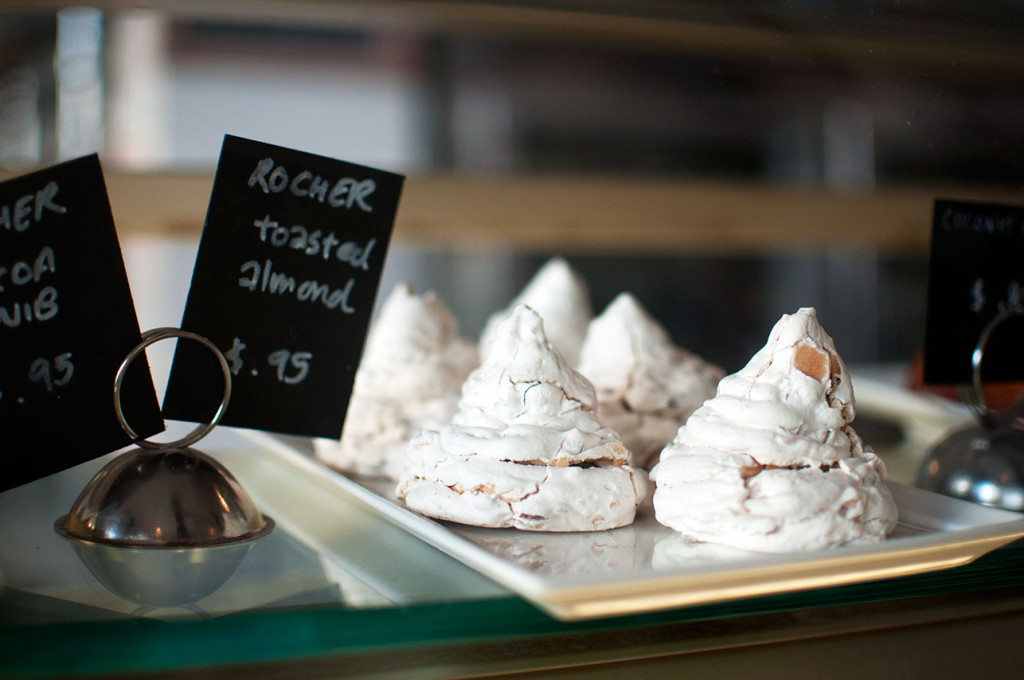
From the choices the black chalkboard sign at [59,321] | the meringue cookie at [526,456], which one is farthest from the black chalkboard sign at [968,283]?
the black chalkboard sign at [59,321]

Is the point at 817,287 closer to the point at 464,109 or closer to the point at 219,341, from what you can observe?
the point at 464,109

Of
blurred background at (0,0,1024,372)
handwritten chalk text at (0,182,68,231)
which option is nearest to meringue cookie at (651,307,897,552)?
blurred background at (0,0,1024,372)

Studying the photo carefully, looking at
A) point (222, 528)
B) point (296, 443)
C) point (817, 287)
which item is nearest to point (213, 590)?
point (222, 528)

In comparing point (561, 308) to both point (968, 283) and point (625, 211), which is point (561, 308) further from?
point (625, 211)

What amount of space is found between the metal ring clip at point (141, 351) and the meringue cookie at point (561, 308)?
18.2 inches

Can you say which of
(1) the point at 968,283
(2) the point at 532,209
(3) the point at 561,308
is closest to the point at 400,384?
(3) the point at 561,308

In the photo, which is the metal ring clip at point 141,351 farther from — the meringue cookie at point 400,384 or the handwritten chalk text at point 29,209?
the meringue cookie at point 400,384

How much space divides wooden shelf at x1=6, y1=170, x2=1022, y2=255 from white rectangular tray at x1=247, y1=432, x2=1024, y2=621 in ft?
3.16

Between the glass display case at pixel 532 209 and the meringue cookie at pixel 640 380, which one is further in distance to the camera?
the meringue cookie at pixel 640 380

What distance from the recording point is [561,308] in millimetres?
1404

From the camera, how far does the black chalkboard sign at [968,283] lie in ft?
3.61

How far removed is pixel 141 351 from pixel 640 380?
583 mm

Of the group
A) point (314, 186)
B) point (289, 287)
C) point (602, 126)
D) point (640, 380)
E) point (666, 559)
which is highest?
point (602, 126)

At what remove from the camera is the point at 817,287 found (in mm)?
3160
